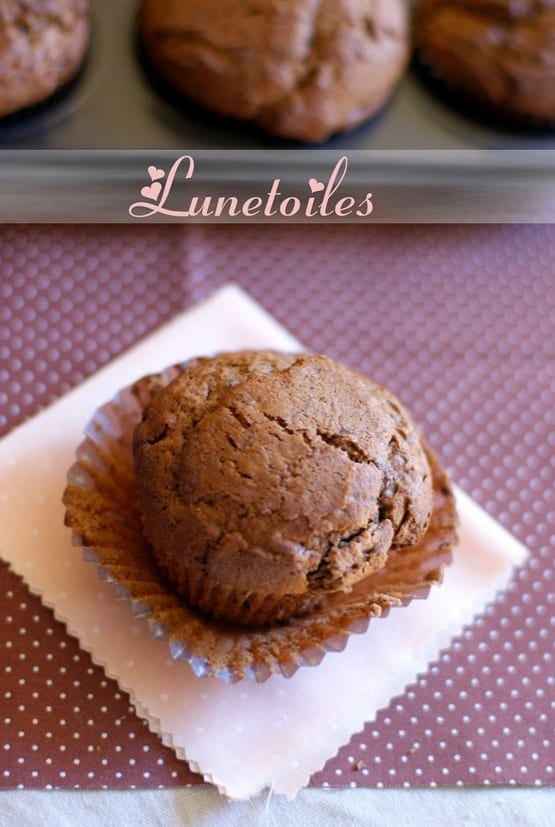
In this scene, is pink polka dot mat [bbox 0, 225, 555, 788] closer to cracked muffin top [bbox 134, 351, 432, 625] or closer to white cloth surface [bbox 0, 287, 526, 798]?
white cloth surface [bbox 0, 287, 526, 798]

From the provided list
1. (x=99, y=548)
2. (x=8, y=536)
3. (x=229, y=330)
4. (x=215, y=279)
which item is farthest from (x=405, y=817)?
(x=215, y=279)

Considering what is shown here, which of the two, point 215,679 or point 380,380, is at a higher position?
point 380,380

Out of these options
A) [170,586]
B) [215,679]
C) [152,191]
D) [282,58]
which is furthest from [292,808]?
[282,58]

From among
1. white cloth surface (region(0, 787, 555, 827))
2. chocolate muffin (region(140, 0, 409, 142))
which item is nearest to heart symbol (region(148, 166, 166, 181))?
chocolate muffin (region(140, 0, 409, 142))

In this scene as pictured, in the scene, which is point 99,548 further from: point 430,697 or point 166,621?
point 430,697

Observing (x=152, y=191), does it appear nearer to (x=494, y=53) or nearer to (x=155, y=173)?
(x=155, y=173)

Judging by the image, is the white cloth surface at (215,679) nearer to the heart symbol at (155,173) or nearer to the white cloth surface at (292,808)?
the white cloth surface at (292,808)
